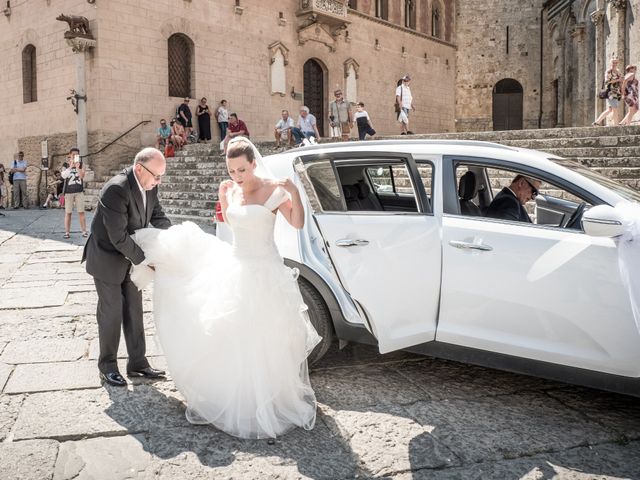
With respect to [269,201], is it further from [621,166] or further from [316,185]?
[621,166]

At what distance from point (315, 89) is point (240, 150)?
73.3 feet

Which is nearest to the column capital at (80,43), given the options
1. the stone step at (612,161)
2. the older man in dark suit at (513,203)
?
the stone step at (612,161)

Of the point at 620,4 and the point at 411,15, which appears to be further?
the point at 411,15

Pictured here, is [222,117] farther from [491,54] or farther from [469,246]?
[491,54]

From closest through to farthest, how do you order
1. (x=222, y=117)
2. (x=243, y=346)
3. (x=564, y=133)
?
(x=243, y=346) < (x=564, y=133) < (x=222, y=117)

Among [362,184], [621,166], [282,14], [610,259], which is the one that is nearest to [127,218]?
[362,184]

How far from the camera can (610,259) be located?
137 inches

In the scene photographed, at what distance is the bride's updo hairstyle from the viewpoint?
12.3 ft

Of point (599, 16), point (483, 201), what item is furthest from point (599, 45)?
point (483, 201)

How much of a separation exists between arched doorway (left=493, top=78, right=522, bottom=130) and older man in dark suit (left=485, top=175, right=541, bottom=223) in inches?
1295

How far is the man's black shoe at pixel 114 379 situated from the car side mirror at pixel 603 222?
128 inches

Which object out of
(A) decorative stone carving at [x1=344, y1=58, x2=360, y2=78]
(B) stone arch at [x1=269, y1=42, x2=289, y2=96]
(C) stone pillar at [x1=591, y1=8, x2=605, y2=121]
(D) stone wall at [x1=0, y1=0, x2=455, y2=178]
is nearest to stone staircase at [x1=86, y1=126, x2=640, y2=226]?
(D) stone wall at [x1=0, y1=0, x2=455, y2=178]

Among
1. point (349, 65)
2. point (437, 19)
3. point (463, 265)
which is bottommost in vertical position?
point (463, 265)

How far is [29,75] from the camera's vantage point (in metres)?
21.3
